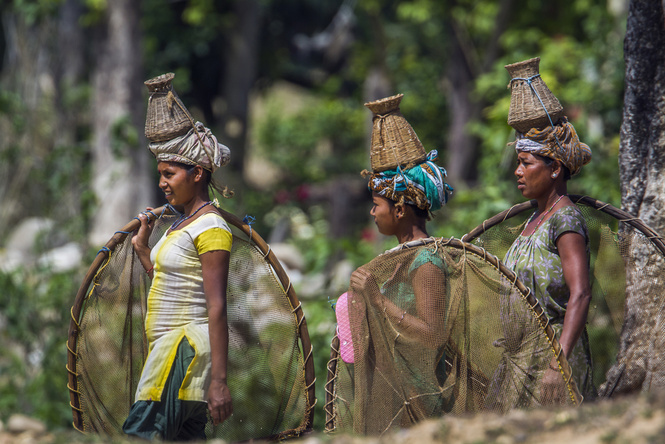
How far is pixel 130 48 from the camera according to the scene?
35.3 feet

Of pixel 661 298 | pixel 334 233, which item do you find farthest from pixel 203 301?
pixel 334 233

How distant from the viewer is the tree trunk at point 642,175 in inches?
149

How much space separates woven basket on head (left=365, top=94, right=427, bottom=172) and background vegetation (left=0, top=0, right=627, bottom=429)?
2.65 m

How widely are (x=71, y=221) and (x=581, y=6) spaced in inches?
327

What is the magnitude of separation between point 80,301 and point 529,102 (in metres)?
2.30

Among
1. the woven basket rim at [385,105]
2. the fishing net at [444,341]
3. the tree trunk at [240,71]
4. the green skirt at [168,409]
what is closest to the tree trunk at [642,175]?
the fishing net at [444,341]

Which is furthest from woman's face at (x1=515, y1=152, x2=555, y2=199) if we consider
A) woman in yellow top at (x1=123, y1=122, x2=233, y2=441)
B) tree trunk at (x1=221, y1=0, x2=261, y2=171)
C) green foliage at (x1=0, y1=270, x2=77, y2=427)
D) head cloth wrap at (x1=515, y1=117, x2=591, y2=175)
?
tree trunk at (x1=221, y1=0, x2=261, y2=171)

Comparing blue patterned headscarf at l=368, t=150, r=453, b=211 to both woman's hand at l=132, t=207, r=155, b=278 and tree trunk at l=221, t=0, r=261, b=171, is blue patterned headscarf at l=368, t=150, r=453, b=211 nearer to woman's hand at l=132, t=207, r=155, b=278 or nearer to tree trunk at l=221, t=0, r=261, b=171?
woman's hand at l=132, t=207, r=155, b=278

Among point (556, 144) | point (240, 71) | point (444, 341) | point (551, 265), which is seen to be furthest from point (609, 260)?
point (240, 71)

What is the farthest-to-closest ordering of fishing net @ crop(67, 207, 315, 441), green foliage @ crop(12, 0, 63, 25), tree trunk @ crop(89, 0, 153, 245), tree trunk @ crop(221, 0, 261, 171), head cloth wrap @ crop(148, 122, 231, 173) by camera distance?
tree trunk @ crop(221, 0, 261, 171) < tree trunk @ crop(89, 0, 153, 245) < green foliage @ crop(12, 0, 63, 25) < fishing net @ crop(67, 207, 315, 441) < head cloth wrap @ crop(148, 122, 231, 173)

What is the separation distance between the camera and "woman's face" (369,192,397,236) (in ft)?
10.8

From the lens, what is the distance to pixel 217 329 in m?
3.06

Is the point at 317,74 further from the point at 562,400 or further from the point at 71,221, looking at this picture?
the point at 562,400

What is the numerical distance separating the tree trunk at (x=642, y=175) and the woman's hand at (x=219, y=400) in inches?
76.5
